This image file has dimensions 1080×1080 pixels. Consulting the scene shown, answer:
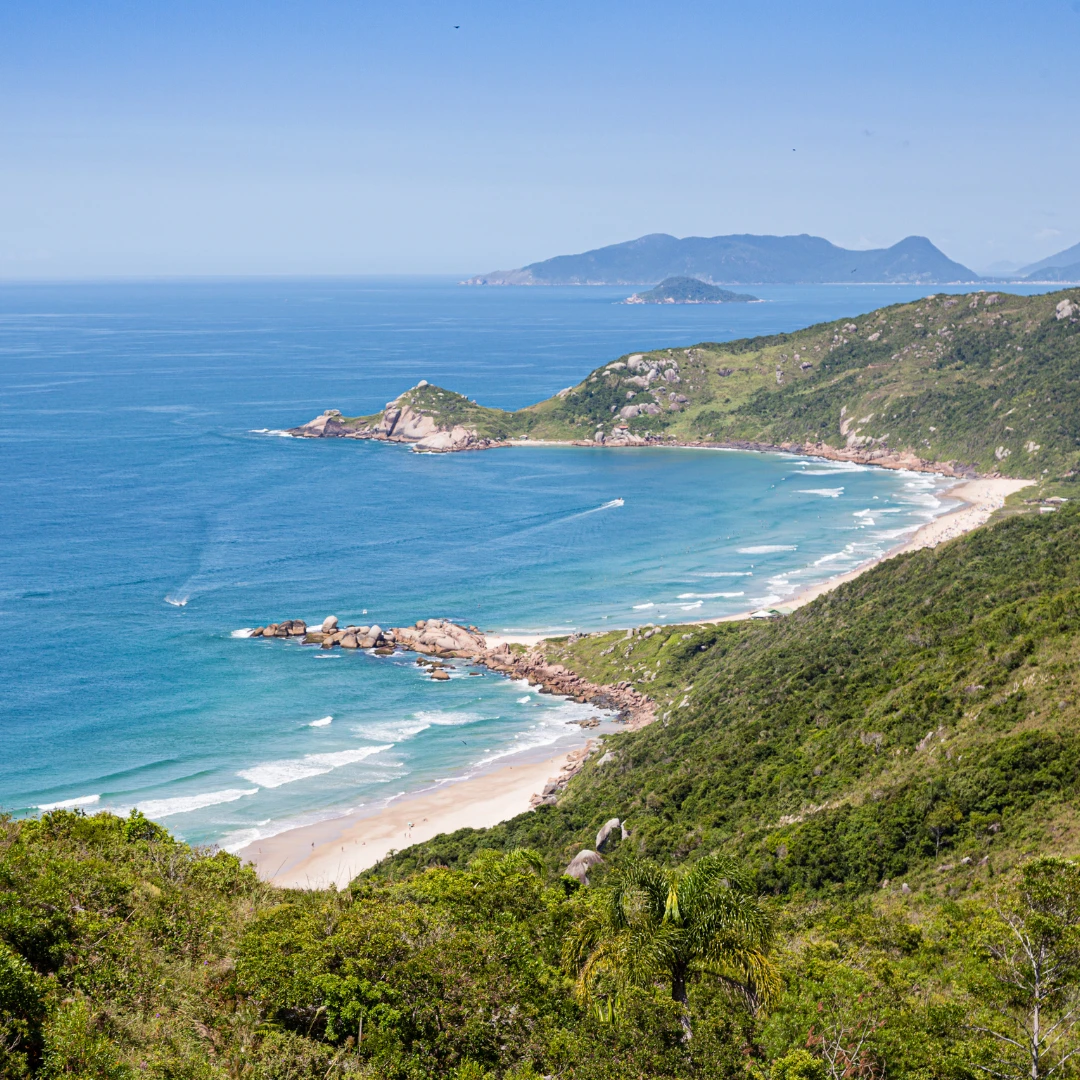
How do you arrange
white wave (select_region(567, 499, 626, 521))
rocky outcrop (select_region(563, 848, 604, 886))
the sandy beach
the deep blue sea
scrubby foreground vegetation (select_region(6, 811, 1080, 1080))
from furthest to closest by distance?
white wave (select_region(567, 499, 626, 521)) < the sandy beach < the deep blue sea < rocky outcrop (select_region(563, 848, 604, 886)) < scrubby foreground vegetation (select_region(6, 811, 1080, 1080))

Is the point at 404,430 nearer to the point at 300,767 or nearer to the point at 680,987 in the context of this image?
the point at 300,767

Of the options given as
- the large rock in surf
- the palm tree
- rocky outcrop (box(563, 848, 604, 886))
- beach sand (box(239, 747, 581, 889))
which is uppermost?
the palm tree

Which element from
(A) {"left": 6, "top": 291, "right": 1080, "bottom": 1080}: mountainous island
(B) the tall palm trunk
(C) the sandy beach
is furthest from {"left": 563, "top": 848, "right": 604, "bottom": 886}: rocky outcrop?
(C) the sandy beach

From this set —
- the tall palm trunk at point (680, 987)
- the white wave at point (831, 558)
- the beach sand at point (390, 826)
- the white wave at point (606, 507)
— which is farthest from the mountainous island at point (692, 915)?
the white wave at point (606, 507)

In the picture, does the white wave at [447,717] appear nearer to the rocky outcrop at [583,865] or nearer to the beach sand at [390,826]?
the beach sand at [390,826]

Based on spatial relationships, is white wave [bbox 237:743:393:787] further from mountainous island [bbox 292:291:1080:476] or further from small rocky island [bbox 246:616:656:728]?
mountainous island [bbox 292:291:1080:476]

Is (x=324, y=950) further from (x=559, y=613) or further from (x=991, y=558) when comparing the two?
(x=559, y=613)

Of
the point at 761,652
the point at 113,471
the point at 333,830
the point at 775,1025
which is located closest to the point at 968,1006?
the point at 775,1025

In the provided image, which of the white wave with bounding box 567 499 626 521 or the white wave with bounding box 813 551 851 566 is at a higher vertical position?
the white wave with bounding box 567 499 626 521
